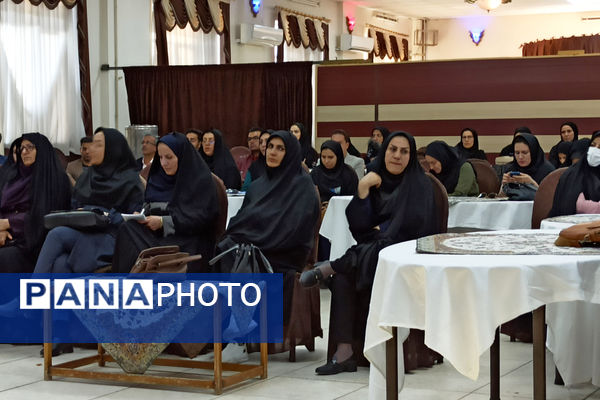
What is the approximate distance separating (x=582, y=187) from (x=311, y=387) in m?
1.62

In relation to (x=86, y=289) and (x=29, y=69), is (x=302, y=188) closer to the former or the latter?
(x=86, y=289)

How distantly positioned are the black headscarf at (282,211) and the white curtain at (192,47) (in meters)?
8.42

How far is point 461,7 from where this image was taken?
1923 cm

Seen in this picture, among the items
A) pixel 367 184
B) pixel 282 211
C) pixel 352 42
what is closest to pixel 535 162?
pixel 282 211

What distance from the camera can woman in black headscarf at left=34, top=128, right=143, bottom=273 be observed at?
15.2ft

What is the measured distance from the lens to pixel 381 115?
38.4 ft

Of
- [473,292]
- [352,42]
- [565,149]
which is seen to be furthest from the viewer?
[352,42]

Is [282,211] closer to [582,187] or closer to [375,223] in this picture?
[375,223]

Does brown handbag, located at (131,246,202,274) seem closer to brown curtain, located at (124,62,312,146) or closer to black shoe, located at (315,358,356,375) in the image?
black shoe, located at (315,358,356,375)

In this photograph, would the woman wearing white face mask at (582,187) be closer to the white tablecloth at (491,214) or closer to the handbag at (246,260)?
the white tablecloth at (491,214)

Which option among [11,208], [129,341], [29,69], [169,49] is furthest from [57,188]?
[169,49]

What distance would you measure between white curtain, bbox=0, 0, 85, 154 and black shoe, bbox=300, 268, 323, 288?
7.11 metres

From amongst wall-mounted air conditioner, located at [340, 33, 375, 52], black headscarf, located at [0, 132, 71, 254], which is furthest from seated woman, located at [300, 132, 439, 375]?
wall-mounted air conditioner, located at [340, 33, 375, 52]

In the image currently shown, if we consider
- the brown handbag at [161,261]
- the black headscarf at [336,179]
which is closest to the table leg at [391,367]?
the brown handbag at [161,261]
